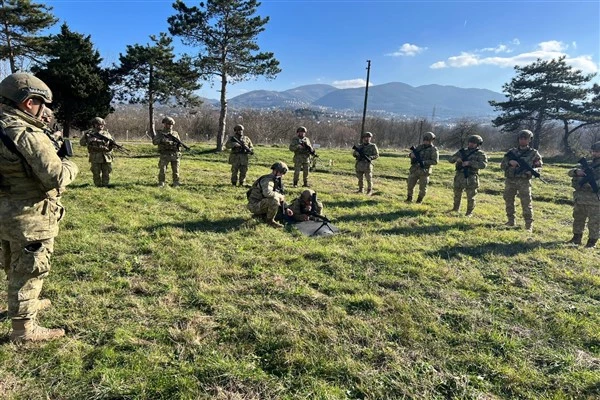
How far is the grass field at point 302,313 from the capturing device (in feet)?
10.5

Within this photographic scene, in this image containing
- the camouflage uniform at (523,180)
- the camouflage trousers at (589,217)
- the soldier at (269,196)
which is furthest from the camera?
the camouflage uniform at (523,180)

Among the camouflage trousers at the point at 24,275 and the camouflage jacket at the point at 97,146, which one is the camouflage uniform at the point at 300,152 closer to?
the camouflage jacket at the point at 97,146

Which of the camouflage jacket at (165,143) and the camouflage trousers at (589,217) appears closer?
the camouflage trousers at (589,217)

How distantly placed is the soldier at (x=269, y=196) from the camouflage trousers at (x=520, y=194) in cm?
571

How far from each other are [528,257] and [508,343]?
361 cm

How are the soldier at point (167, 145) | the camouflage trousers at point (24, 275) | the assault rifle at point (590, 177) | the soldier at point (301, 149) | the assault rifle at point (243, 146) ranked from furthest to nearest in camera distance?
the soldier at point (301, 149) < the assault rifle at point (243, 146) < the soldier at point (167, 145) < the assault rifle at point (590, 177) < the camouflage trousers at point (24, 275)

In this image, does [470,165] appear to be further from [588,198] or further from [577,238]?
[577,238]

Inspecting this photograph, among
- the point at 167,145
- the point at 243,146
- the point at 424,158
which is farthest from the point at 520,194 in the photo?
the point at 167,145

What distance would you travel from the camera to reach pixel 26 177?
11.0 feet

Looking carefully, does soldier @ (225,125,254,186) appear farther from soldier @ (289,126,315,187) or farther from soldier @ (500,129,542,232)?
soldier @ (500,129,542,232)

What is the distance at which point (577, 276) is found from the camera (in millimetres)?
6043

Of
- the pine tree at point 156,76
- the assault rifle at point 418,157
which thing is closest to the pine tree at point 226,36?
the pine tree at point 156,76

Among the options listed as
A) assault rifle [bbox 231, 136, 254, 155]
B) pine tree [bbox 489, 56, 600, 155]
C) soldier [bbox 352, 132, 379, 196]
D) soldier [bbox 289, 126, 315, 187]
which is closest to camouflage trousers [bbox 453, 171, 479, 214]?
soldier [bbox 352, 132, 379, 196]

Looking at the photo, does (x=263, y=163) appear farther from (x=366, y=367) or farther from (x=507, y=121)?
(x=507, y=121)
